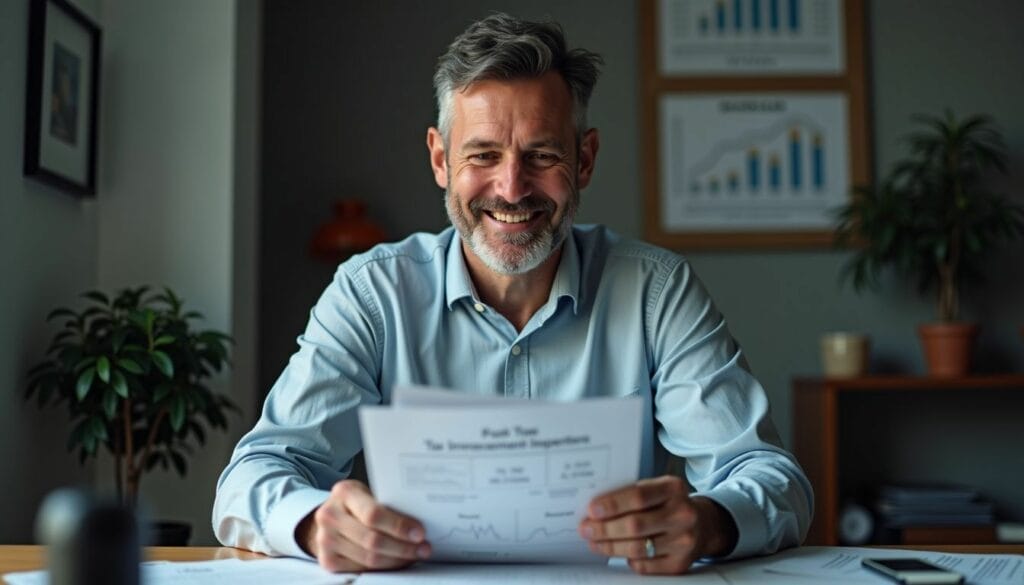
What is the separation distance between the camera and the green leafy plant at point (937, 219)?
366 centimetres

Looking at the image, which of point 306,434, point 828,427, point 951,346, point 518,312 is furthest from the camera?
point 951,346

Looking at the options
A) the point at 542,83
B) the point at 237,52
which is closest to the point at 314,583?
the point at 542,83

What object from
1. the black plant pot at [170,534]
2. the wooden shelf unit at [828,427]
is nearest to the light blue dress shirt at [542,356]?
the black plant pot at [170,534]

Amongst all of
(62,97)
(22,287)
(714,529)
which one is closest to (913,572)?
(714,529)

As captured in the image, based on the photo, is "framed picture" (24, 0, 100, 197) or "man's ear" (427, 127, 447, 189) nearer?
"man's ear" (427, 127, 447, 189)

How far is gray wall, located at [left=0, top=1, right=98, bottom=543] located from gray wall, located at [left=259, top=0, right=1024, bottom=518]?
1.19m

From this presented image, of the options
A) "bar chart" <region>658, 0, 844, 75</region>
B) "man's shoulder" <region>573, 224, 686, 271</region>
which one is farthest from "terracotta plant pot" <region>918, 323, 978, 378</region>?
"man's shoulder" <region>573, 224, 686, 271</region>

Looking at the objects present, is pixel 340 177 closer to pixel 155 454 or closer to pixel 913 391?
pixel 155 454

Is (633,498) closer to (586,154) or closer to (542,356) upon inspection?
(542,356)

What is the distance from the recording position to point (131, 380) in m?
2.52

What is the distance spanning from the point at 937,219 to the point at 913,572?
2.83 metres

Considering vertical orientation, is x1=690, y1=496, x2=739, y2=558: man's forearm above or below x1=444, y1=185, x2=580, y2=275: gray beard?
below

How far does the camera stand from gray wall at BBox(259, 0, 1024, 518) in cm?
393

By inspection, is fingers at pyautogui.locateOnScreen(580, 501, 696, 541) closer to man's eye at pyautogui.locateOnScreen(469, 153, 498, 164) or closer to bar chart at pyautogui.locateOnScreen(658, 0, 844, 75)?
man's eye at pyautogui.locateOnScreen(469, 153, 498, 164)
